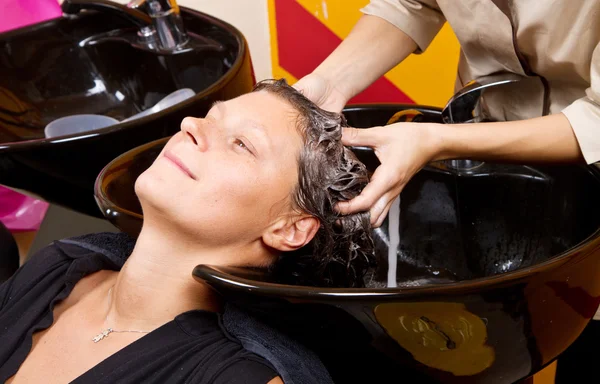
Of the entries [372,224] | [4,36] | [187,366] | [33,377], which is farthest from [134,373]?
[4,36]

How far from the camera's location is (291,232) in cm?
114

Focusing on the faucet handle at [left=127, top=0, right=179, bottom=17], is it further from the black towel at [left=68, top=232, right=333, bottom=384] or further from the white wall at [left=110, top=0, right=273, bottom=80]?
the black towel at [left=68, top=232, right=333, bottom=384]

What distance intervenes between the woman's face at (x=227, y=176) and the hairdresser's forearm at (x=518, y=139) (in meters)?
0.25

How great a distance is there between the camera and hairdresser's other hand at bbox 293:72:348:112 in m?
1.33

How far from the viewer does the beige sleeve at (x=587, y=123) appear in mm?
1083

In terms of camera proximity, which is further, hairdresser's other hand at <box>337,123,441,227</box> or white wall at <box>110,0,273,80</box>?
white wall at <box>110,0,273,80</box>

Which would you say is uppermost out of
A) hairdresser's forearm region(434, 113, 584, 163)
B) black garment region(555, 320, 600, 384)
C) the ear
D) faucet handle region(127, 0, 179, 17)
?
faucet handle region(127, 0, 179, 17)

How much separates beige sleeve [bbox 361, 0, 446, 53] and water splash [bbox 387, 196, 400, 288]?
13.9 inches

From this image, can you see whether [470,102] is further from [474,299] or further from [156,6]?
[156,6]

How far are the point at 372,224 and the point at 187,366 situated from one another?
1.21 feet

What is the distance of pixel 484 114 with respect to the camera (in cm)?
135

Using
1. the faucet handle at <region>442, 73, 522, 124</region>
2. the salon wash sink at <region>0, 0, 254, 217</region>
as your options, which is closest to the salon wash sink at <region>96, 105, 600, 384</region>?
the faucet handle at <region>442, 73, 522, 124</region>

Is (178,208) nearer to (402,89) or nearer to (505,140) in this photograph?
(505,140)

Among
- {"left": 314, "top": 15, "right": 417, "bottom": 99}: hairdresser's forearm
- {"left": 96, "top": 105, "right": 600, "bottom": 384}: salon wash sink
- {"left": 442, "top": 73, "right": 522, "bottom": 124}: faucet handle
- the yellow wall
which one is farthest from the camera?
the yellow wall
